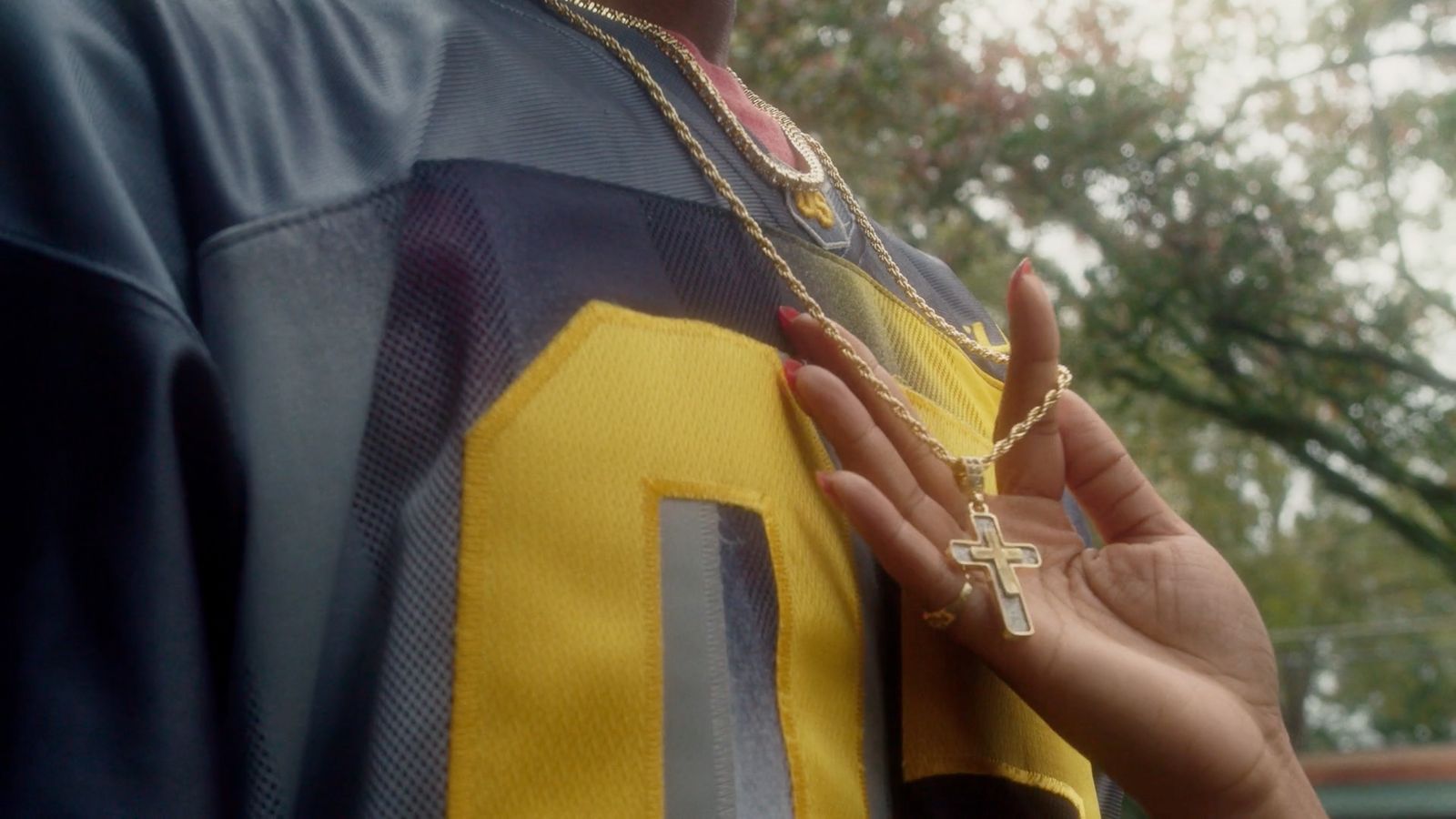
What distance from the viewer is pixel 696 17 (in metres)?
1.22

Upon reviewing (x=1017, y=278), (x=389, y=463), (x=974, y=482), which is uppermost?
(x=1017, y=278)

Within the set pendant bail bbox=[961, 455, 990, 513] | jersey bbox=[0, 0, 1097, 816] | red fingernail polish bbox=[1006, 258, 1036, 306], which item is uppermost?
red fingernail polish bbox=[1006, 258, 1036, 306]

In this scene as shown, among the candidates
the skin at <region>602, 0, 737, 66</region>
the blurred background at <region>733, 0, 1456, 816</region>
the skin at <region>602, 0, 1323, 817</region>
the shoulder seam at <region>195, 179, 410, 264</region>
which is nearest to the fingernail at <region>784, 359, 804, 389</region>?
the skin at <region>602, 0, 1323, 817</region>

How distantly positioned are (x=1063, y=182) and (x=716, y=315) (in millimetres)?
5647

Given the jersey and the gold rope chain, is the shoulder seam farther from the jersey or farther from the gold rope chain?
the gold rope chain

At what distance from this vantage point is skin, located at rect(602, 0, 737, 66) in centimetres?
119

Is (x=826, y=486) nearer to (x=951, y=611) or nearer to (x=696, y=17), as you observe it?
(x=951, y=611)

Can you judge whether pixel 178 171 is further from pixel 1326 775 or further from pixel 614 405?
pixel 1326 775

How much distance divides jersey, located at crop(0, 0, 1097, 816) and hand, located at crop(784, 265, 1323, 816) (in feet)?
0.16

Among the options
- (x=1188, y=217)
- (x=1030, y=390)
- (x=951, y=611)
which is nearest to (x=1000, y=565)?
(x=951, y=611)

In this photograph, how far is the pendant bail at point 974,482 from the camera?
993 mm

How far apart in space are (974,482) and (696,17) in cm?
52

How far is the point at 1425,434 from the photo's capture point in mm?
6723

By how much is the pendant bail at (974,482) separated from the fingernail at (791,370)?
0.16 m
